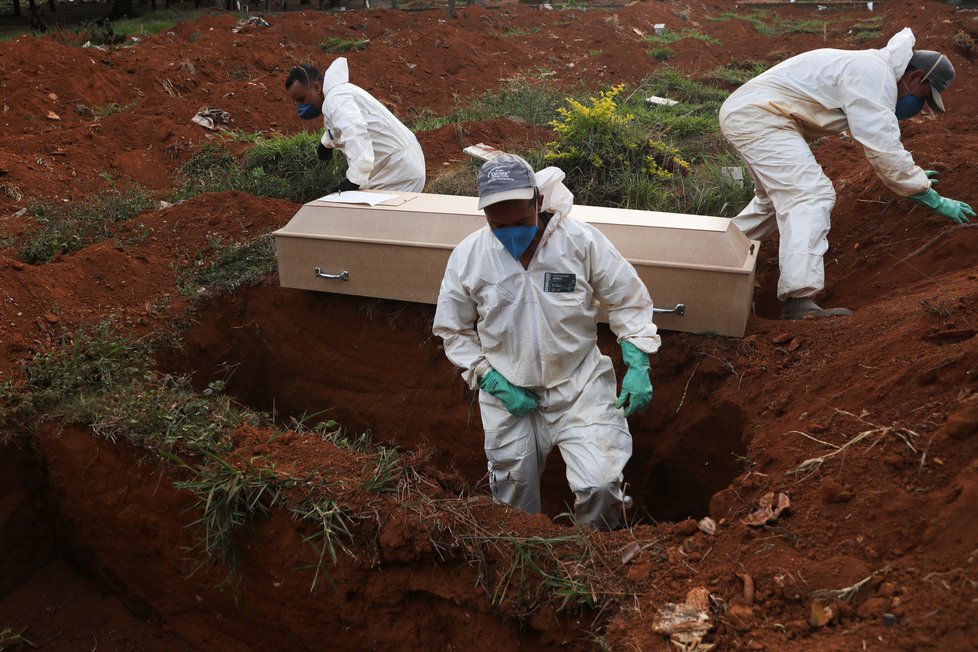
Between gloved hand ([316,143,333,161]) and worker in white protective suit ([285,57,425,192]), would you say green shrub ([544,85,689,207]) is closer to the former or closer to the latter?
worker in white protective suit ([285,57,425,192])

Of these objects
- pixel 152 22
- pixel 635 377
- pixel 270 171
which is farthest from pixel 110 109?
pixel 635 377

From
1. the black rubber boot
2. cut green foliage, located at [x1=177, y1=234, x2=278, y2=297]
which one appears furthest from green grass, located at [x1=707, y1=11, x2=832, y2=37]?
cut green foliage, located at [x1=177, y1=234, x2=278, y2=297]

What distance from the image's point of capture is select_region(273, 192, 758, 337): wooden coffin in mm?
3652

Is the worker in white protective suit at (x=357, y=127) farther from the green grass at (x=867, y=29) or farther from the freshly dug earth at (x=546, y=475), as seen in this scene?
the green grass at (x=867, y=29)

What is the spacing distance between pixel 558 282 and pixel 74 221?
4221 mm

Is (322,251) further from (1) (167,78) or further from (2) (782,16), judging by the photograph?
(2) (782,16)

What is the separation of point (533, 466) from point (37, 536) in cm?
246

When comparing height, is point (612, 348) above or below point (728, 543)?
below

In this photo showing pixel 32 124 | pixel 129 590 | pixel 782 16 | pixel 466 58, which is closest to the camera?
pixel 129 590

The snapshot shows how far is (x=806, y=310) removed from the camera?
4.17 m

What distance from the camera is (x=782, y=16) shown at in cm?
1712

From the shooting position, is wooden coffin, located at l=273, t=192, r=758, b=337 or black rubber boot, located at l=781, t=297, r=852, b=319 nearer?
wooden coffin, located at l=273, t=192, r=758, b=337

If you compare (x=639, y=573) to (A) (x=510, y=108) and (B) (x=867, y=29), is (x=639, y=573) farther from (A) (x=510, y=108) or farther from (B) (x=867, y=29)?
(B) (x=867, y=29)

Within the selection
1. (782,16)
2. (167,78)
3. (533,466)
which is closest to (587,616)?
(533,466)
